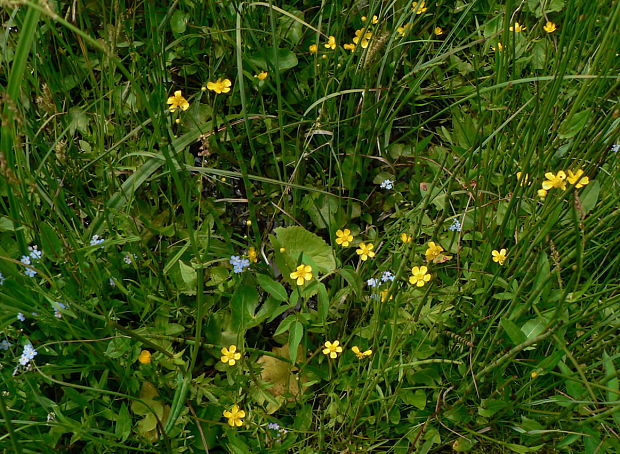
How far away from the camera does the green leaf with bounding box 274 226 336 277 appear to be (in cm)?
174

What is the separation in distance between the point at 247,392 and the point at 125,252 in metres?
0.53

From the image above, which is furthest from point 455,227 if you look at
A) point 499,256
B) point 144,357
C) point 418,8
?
point 144,357

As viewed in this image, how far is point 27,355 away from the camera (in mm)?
1431

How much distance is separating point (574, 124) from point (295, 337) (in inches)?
37.2

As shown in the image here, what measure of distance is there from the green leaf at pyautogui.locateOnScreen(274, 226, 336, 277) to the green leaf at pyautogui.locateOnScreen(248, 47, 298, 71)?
56 cm

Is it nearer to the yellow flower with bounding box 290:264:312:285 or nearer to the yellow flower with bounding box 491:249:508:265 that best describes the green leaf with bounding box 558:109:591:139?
the yellow flower with bounding box 491:249:508:265

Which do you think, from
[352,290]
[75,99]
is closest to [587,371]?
[352,290]

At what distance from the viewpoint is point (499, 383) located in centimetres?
151

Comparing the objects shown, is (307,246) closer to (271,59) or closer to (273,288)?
(273,288)

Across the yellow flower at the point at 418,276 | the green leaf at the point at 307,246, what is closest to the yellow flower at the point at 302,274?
the green leaf at the point at 307,246

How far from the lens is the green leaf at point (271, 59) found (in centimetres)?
195

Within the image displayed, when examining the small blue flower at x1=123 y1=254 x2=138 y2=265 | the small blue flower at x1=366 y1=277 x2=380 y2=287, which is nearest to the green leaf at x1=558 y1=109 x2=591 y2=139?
the small blue flower at x1=366 y1=277 x2=380 y2=287

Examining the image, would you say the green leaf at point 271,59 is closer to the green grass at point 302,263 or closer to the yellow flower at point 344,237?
the green grass at point 302,263

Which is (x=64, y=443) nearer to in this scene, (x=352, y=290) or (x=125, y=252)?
(x=125, y=252)
